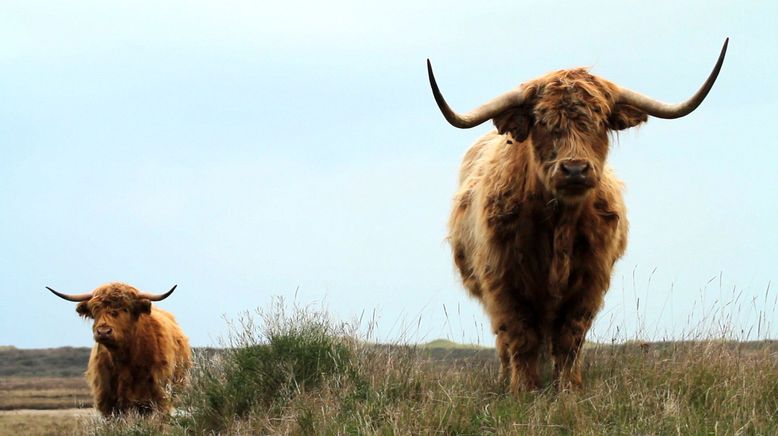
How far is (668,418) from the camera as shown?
19.4 ft

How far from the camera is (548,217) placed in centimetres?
680

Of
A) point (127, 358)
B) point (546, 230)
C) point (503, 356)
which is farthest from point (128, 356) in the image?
point (546, 230)

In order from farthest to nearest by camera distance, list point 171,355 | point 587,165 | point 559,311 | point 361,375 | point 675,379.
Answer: point 171,355
point 361,375
point 559,311
point 675,379
point 587,165

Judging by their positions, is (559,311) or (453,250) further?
(453,250)

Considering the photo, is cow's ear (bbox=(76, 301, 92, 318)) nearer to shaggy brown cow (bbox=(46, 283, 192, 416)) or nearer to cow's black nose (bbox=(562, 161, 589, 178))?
shaggy brown cow (bbox=(46, 283, 192, 416))

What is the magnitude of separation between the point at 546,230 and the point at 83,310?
756 centimetres

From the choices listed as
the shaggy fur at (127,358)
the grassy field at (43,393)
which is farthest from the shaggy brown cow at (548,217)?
the grassy field at (43,393)

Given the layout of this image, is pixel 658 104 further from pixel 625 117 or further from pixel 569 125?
pixel 569 125

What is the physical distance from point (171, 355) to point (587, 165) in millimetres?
7852

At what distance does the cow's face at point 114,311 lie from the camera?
11.7 metres

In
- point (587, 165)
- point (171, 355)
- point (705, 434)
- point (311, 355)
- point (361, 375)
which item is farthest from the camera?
point (171, 355)

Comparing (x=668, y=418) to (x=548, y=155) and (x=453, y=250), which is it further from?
(x=453, y=250)

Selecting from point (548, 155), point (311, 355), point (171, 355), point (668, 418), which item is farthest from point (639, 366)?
point (171, 355)

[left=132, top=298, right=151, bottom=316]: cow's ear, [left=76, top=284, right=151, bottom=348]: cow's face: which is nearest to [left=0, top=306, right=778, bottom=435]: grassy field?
[left=76, top=284, right=151, bottom=348]: cow's face
